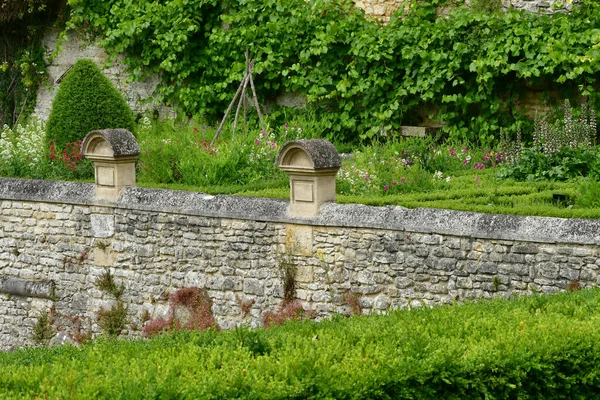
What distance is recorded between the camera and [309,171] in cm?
1043

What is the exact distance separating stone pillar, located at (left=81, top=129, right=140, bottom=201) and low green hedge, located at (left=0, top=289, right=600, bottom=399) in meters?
5.19

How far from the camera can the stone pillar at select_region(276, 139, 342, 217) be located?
1034 cm

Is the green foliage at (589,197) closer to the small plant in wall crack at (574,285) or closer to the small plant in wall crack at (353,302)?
the small plant in wall crack at (574,285)

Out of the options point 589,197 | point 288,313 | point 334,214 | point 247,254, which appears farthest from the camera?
point 247,254

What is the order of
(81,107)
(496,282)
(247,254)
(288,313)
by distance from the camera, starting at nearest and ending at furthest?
(496,282) < (288,313) < (247,254) < (81,107)

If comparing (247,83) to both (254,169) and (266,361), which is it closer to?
(254,169)

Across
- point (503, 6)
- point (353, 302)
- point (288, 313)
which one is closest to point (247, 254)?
point (288, 313)

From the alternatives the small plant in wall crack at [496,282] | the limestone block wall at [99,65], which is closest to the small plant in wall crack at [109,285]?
the small plant in wall crack at [496,282]

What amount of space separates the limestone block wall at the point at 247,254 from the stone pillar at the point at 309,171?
0.42ft

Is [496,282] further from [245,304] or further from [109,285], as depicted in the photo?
[109,285]

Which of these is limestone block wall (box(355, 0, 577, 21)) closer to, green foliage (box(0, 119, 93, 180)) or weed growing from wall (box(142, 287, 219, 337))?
green foliage (box(0, 119, 93, 180))

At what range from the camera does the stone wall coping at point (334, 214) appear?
9.02 metres

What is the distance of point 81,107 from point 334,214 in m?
4.37

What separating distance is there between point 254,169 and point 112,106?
6.58 ft
